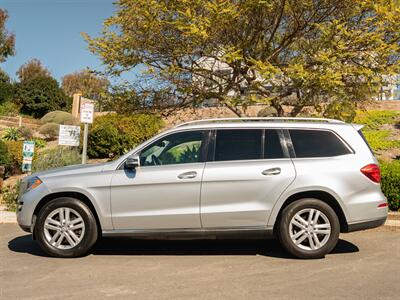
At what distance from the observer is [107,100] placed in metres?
9.90

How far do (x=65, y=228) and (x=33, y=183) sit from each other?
0.75 m

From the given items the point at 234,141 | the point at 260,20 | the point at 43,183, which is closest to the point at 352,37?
the point at 260,20

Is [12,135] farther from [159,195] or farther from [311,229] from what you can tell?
[311,229]

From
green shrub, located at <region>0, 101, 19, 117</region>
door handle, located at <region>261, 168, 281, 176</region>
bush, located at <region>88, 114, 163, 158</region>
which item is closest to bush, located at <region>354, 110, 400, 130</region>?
bush, located at <region>88, 114, 163, 158</region>

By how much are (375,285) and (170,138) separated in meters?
3.00

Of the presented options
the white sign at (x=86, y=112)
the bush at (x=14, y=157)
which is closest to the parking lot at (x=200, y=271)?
the white sign at (x=86, y=112)

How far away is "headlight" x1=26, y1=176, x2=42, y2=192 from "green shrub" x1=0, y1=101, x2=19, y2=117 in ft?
91.4

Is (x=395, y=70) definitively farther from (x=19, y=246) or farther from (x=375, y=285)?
Answer: (x=19, y=246)

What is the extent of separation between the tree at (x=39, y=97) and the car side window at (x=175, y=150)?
96.5 ft

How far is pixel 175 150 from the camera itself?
594 centimetres

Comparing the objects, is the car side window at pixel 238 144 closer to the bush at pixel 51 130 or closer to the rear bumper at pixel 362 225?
the rear bumper at pixel 362 225

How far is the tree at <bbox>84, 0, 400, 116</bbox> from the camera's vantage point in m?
7.88

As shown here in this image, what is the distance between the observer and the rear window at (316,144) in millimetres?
5824

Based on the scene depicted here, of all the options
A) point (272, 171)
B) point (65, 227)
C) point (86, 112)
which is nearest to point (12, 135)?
point (86, 112)
